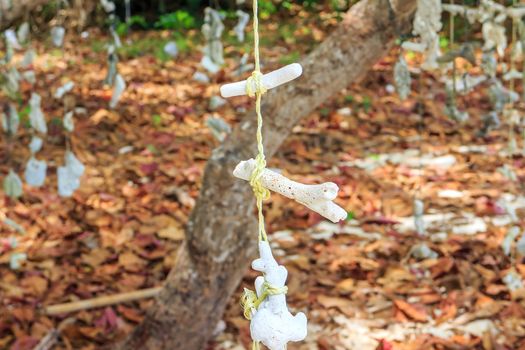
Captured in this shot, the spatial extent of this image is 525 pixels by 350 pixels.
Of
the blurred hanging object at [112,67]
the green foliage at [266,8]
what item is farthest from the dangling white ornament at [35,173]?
the green foliage at [266,8]

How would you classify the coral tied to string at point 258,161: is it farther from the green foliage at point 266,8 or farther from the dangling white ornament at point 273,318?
the green foliage at point 266,8

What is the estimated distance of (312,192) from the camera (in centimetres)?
58

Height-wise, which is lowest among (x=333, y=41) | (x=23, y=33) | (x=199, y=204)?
(x=199, y=204)

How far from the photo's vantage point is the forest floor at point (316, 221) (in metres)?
1.81

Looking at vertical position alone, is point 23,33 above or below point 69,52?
above

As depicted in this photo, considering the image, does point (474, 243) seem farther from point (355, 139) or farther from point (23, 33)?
point (23, 33)

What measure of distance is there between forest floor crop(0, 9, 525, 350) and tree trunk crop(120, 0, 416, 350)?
0.65ft

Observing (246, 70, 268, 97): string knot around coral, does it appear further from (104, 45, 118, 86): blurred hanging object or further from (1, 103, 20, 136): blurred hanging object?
(104, 45, 118, 86): blurred hanging object

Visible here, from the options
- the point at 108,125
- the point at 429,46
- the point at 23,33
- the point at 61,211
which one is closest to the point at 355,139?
the point at 108,125

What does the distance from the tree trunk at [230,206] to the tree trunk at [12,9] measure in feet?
1.42

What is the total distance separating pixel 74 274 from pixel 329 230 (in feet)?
2.34

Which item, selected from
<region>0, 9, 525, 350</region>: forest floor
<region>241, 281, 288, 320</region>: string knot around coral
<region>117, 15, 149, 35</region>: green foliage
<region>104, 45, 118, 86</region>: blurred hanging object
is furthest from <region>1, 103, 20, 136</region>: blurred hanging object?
<region>117, 15, 149, 35</region>: green foliage

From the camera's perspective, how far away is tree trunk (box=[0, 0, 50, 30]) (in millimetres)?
1415

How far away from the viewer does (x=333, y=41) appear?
1.57 m
